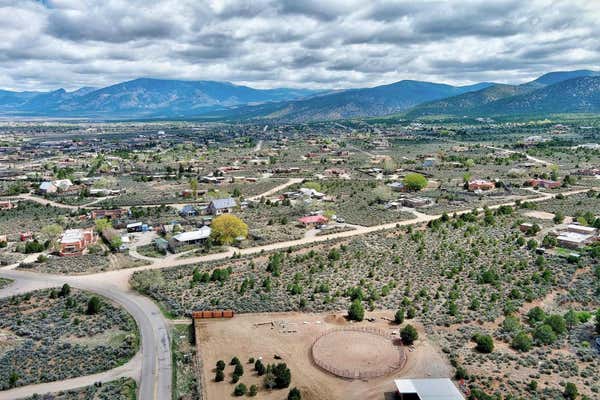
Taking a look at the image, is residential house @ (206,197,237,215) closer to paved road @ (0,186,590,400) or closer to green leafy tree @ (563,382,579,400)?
paved road @ (0,186,590,400)

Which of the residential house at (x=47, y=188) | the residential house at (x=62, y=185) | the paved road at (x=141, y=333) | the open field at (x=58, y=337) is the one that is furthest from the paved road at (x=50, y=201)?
the open field at (x=58, y=337)

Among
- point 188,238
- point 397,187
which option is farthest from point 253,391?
point 397,187

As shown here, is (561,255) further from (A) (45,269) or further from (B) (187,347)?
(A) (45,269)

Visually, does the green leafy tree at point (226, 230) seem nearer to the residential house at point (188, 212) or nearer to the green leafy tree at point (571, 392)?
the residential house at point (188, 212)

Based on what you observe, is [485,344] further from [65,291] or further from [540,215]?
[540,215]

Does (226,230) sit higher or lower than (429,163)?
lower
